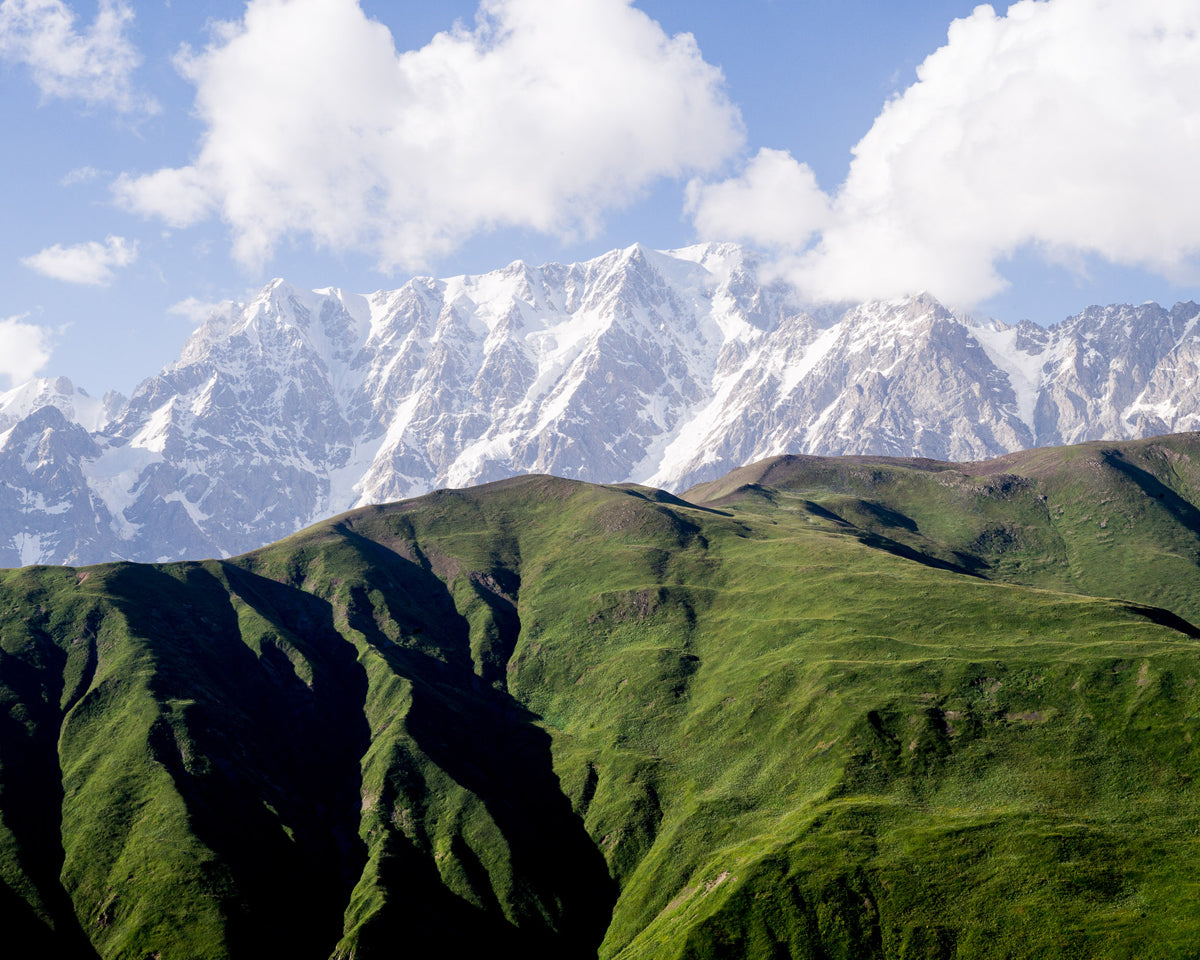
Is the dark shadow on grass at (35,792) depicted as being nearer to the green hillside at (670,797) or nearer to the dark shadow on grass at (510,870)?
the green hillside at (670,797)

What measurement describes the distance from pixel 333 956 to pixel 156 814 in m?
41.7

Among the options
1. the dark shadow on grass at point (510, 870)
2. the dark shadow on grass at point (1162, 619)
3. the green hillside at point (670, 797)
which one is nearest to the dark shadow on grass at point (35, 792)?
the green hillside at point (670, 797)

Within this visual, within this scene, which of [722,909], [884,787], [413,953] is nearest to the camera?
[722,909]

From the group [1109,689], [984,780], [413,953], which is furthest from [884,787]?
[413,953]

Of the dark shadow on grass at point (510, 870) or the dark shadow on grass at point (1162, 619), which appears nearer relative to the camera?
the dark shadow on grass at point (510, 870)

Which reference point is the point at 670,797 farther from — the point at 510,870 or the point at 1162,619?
the point at 1162,619

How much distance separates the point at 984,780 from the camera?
121625mm

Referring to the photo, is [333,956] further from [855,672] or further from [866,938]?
[855,672]

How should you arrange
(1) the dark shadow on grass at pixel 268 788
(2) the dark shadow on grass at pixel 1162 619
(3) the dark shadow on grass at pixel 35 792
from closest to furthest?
(3) the dark shadow on grass at pixel 35 792 → (1) the dark shadow on grass at pixel 268 788 → (2) the dark shadow on grass at pixel 1162 619

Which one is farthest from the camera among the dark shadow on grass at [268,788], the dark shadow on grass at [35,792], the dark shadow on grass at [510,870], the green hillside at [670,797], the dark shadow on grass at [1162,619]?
the dark shadow on grass at [1162,619]

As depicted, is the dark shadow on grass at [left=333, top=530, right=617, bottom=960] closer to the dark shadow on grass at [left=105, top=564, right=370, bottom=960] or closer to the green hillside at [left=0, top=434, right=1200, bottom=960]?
the green hillside at [left=0, top=434, right=1200, bottom=960]

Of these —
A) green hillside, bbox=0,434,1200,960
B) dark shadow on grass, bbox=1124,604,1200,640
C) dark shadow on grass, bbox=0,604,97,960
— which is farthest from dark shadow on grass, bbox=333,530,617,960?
dark shadow on grass, bbox=1124,604,1200,640

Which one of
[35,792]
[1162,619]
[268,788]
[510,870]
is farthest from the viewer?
[268,788]

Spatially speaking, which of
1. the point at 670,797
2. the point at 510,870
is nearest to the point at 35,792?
the point at 510,870
